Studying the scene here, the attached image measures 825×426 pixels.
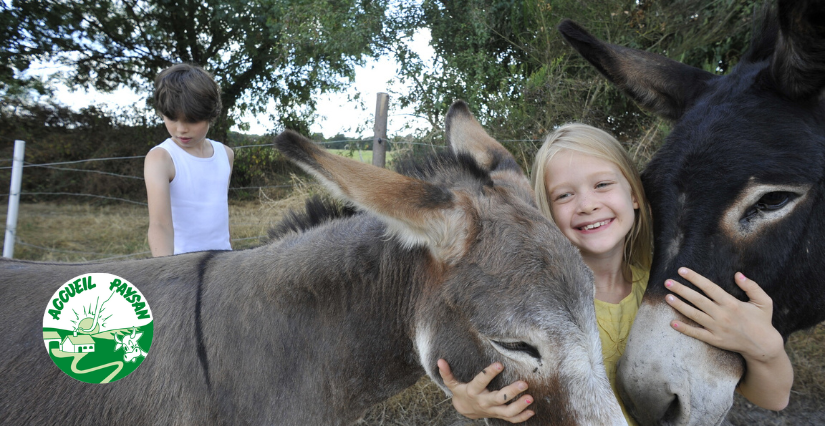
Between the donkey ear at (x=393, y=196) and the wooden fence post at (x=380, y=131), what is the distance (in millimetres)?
3938

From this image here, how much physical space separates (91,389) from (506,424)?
1.49 meters

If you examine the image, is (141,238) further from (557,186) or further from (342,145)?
(557,186)

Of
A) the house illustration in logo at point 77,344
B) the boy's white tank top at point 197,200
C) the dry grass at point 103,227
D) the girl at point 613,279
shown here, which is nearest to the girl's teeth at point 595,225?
the girl at point 613,279

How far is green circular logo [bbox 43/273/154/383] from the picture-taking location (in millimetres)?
1744

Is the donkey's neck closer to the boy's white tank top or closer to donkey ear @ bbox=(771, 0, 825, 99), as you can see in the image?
the boy's white tank top

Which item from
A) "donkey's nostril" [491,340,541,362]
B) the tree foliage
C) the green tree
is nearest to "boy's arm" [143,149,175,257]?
"donkey's nostril" [491,340,541,362]

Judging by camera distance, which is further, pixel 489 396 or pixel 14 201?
pixel 14 201

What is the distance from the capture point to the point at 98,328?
1.86 metres

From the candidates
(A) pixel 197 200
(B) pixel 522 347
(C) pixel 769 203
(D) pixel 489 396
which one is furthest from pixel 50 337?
(C) pixel 769 203

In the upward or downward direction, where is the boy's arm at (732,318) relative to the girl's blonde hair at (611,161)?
downward

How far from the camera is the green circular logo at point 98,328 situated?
5.72 ft

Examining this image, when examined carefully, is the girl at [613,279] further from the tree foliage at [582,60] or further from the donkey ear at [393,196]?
the tree foliage at [582,60]

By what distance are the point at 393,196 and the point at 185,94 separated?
175 centimetres

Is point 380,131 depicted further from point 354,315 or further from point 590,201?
point 354,315
